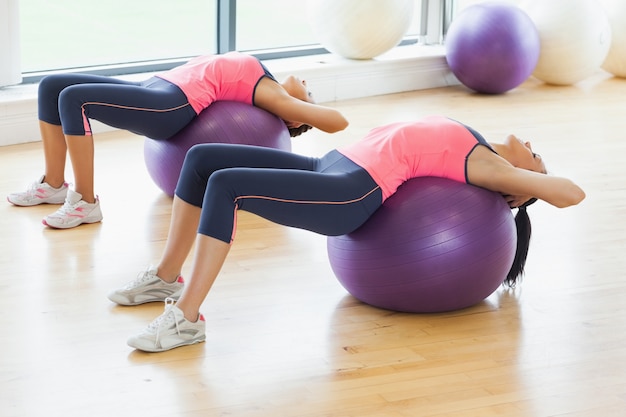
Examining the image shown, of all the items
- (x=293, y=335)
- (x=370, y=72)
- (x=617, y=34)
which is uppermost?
(x=617, y=34)

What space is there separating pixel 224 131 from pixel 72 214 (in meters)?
0.63

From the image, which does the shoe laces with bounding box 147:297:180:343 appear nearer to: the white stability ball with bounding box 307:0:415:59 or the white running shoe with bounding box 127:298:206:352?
the white running shoe with bounding box 127:298:206:352

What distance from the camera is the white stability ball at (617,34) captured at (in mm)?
6066

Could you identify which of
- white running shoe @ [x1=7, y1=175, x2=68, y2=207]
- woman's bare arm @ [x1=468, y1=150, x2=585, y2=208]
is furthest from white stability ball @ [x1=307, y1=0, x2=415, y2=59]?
woman's bare arm @ [x1=468, y1=150, x2=585, y2=208]

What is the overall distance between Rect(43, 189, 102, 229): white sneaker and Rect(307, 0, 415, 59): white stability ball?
2.47m

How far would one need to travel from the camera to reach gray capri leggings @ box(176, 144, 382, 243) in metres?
2.43

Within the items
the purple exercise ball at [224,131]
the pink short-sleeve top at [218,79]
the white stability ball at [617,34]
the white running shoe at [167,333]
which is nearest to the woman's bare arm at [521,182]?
the white running shoe at [167,333]

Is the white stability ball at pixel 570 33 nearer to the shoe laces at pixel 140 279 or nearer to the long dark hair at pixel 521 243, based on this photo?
the long dark hair at pixel 521 243

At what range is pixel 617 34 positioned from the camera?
6.10 meters

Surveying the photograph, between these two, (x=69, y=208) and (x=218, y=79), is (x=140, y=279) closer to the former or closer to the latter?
(x=69, y=208)

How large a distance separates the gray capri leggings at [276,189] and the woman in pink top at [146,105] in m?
0.70

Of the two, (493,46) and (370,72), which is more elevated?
(493,46)

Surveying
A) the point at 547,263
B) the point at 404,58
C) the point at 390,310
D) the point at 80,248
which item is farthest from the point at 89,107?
the point at 404,58

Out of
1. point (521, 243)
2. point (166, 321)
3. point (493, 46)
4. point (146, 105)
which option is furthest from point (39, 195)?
point (493, 46)
